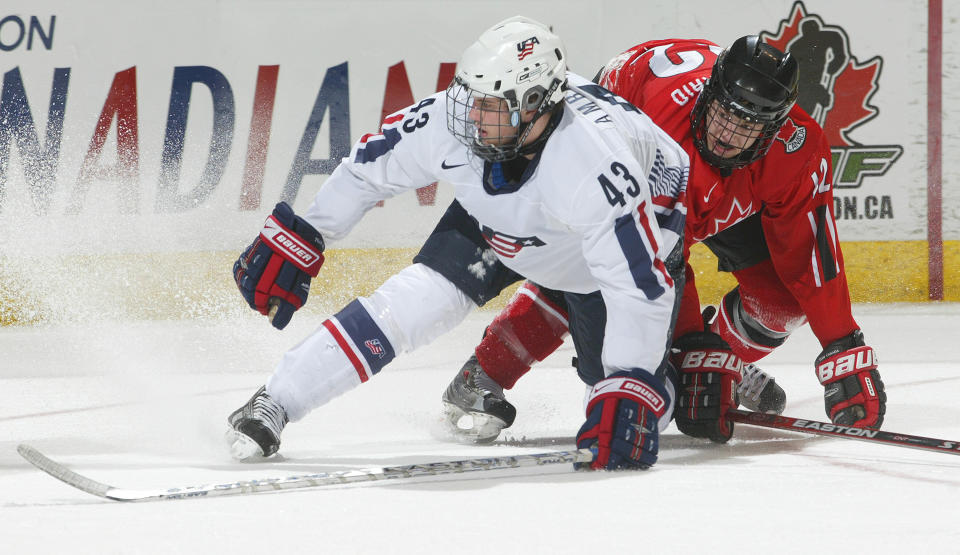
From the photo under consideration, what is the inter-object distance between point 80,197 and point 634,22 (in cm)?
253

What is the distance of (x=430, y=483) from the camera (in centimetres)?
201

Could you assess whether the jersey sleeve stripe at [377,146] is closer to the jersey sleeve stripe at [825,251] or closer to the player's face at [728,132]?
the player's face at [728,132]

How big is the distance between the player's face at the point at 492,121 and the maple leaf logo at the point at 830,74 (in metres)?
3.34

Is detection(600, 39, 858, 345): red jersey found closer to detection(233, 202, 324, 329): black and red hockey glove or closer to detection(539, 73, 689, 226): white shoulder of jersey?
detection(539, 73, 689, 226): white shoulder of jersey

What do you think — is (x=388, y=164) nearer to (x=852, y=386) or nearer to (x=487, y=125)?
(x=487, y=125)

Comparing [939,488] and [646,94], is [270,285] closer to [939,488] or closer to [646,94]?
[646,94]

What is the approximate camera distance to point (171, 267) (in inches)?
193

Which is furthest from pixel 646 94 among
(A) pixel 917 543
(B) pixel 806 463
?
(A) pixel 917 543

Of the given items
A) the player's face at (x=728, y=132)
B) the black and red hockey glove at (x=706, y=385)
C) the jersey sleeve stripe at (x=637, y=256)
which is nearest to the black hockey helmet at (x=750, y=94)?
the player's face at (x=728, y=132)

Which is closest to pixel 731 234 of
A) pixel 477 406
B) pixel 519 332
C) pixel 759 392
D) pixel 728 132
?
pixel 759 392

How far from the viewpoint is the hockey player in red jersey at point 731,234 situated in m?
2.49

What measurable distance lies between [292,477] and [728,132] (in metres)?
1.19

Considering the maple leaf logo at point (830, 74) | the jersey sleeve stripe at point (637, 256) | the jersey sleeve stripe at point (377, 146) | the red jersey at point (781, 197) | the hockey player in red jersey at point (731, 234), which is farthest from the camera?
the maple leaf logo at point (830, 74)

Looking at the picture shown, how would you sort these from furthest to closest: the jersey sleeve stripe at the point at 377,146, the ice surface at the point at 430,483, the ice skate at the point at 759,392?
the ice skate at the point at 759,392 → the jersey sleeve stripe at the point at 377,146 → the ice surface at the point at 430,483
